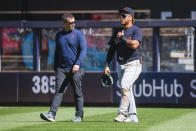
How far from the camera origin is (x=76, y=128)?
10.7 meters

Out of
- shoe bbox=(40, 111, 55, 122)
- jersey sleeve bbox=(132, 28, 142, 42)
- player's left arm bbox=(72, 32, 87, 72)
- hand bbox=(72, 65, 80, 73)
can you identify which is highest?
jersey sleeve bbox=(132, 28, 142, 42)

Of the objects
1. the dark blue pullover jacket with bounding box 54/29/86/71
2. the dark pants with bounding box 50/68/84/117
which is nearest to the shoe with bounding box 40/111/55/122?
the dark pants with bounding box 50/68/84/117

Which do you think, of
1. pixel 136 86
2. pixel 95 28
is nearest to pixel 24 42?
pixel 95 28

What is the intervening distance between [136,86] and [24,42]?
3.65 meters

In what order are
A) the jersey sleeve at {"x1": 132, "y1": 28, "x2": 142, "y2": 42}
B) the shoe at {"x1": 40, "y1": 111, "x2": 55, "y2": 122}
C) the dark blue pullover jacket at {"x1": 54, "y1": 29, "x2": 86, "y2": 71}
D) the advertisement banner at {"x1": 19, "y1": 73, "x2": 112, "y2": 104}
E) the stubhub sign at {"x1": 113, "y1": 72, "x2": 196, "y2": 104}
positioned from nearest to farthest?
the jersey sleeve at {"x1": 132, "y1": 28, "x2": 142, "y2": 42}, the shoe at {"x1": 40, "y1": 111, "x2": 55, "y2": 122}, the dark blue pullover jacket at {"x1": 54, "y1": 29, "x2": 86, "y2": 71}, the stubhub sign at {"x1": 113, "y1": 72, "x2": 196, "y2": 104}, the advertisement banner at {"x1": 19, "y1": 73, "x2": 112, "y2": 104}

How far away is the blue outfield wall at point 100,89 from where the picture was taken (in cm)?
1808

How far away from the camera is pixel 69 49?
1227cm

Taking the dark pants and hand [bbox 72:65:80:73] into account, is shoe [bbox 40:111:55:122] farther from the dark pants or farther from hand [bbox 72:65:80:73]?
hand [bbox 72:65:80:73]

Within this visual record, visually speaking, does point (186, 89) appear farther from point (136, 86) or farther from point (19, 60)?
point (19, 60)

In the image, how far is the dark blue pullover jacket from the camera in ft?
40.2

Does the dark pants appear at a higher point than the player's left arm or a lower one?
lower

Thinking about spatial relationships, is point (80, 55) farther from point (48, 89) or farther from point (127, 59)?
point (48, 89)

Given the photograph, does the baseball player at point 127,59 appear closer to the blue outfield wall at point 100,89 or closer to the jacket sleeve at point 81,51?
the jacket sleeve at point 81,51

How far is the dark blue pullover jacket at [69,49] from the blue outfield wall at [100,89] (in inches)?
242
